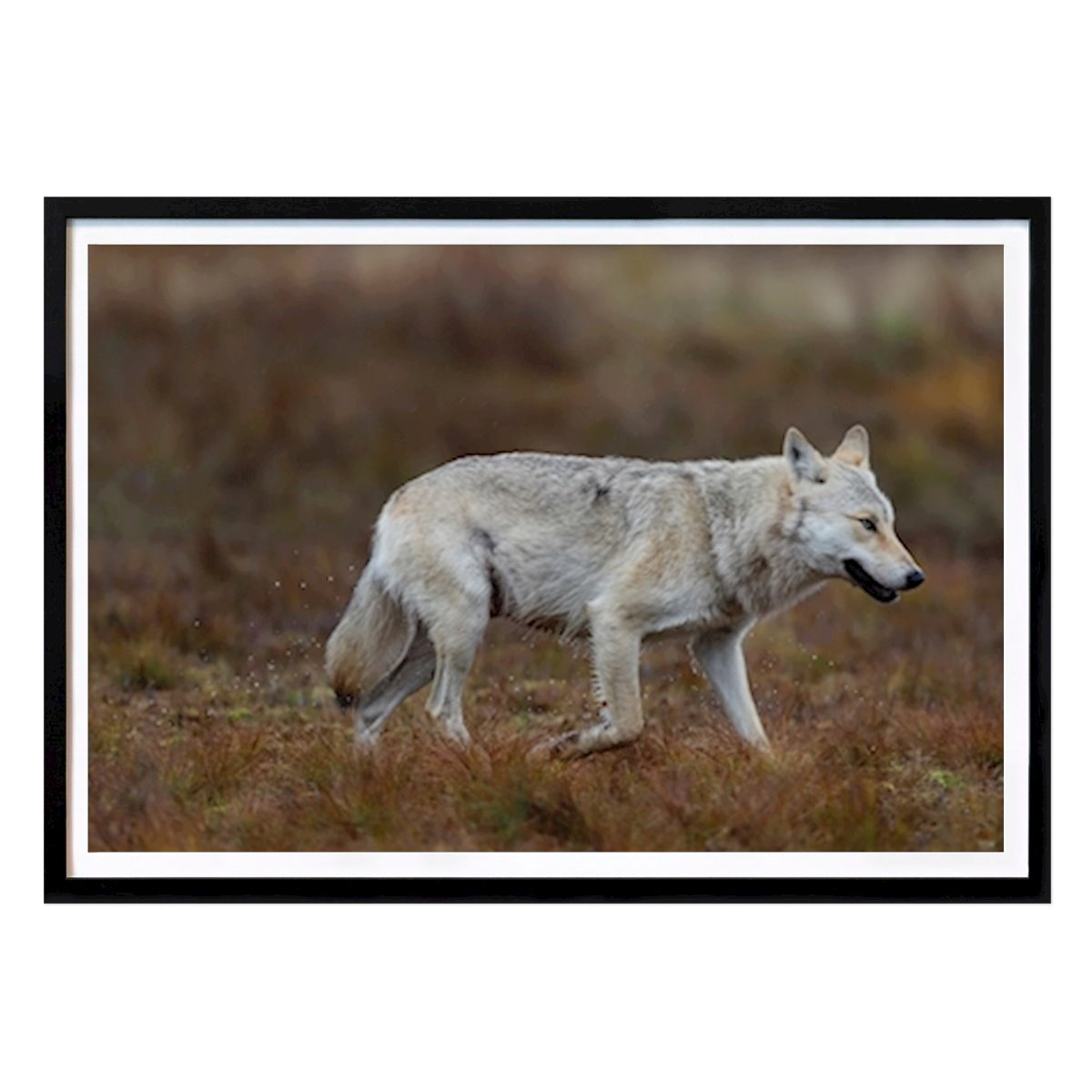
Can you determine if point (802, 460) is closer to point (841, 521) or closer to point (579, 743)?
point (841, 521)

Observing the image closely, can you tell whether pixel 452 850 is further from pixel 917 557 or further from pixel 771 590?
pixel 917 557

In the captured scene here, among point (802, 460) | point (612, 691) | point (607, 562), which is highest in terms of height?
point (802, 460)

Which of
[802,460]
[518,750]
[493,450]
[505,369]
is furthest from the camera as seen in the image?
[493,450]

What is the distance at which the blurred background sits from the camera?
811 cm

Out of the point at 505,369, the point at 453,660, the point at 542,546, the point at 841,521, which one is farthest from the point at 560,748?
the point at 505,369

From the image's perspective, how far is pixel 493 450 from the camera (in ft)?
29.4

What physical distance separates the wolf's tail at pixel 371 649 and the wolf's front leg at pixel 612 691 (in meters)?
0.94

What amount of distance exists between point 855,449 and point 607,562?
138 cm

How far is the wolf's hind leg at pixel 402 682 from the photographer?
8.66 m

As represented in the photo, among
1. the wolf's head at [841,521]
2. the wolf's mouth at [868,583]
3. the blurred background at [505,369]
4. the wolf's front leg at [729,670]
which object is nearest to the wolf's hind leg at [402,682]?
the blurred background at [505,369]

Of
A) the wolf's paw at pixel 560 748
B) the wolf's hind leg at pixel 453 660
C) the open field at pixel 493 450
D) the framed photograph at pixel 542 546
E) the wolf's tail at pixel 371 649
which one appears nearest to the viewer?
the framed photograph at pixel 542 546

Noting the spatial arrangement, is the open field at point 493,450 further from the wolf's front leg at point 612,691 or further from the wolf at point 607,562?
the wolf at point 607,562
